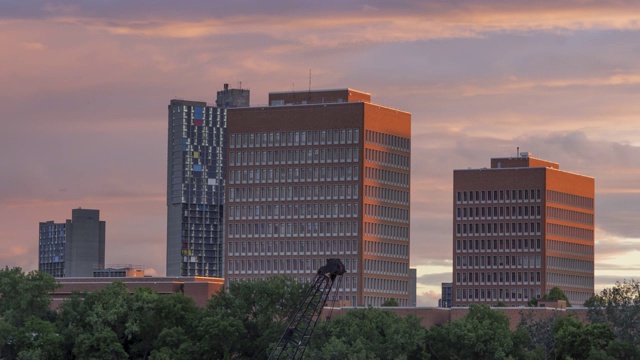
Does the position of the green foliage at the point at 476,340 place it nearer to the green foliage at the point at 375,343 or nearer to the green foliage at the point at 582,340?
the green foliage at the point at 375,343

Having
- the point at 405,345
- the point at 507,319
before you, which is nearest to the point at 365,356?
the point at 405,345

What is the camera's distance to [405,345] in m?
193

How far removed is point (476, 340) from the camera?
191125 millimetres

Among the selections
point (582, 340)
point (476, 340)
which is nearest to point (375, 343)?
point (476, 340)

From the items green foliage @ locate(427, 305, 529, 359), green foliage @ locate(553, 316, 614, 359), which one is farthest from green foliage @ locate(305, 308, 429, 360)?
green foliage @ locate(553, 316, 614, 359)

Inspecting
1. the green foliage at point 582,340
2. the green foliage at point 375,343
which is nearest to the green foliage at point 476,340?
the green foliage at point 375,343

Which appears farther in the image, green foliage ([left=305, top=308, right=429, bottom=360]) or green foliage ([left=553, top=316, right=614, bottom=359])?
green foliage ([left=305, top=308, right=429, bottom=360])

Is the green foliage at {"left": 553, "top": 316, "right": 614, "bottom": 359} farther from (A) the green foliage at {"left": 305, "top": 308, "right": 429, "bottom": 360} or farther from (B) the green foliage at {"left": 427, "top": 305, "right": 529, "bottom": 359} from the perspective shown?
(A) the green foliage at {"left": 305, "top": 308, "right": 429, "bottom": 360}

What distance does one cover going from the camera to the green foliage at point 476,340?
622 ft

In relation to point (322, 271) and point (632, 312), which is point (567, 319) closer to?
point (632, 312)

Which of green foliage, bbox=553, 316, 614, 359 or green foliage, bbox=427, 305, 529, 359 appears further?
green foliage, bbox=427, 305, 529, 359

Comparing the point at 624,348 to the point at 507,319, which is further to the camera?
the point at 507,319

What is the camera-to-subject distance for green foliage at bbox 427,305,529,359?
18962cm

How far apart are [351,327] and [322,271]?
16679 millimetres
